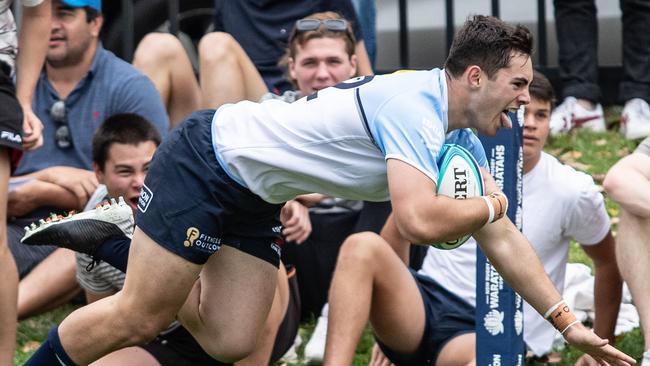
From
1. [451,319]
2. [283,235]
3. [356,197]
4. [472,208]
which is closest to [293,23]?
[283,235]

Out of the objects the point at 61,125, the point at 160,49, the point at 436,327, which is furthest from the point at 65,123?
the point at 436,327

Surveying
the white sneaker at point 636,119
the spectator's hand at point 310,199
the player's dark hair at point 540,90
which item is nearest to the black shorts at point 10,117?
the spectator's hand at point 310,199

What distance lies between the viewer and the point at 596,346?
475 centimetres

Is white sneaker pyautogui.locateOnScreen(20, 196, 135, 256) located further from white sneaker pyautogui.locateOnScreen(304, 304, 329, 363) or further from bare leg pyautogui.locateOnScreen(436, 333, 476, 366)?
bare leg pyautogui.locateOnScreen(436, 333, 476, 366)

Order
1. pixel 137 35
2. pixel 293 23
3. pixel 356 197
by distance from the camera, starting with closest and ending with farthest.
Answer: pixel 356 197 < pixel 293 23 < pixel 137 35

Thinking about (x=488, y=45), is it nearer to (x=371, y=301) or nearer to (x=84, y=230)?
(x=371, y=301)

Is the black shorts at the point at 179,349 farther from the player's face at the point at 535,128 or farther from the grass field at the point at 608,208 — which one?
the player's face at the point at 535,128

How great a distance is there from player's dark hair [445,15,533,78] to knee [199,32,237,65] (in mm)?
2681

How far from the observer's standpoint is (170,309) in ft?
16.9

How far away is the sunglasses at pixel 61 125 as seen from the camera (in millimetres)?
7129

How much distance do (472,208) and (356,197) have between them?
0.57 metres

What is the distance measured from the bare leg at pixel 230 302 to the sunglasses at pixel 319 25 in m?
1.85

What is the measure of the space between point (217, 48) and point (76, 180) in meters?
1.04

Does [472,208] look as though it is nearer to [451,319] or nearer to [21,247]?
[451,319]
